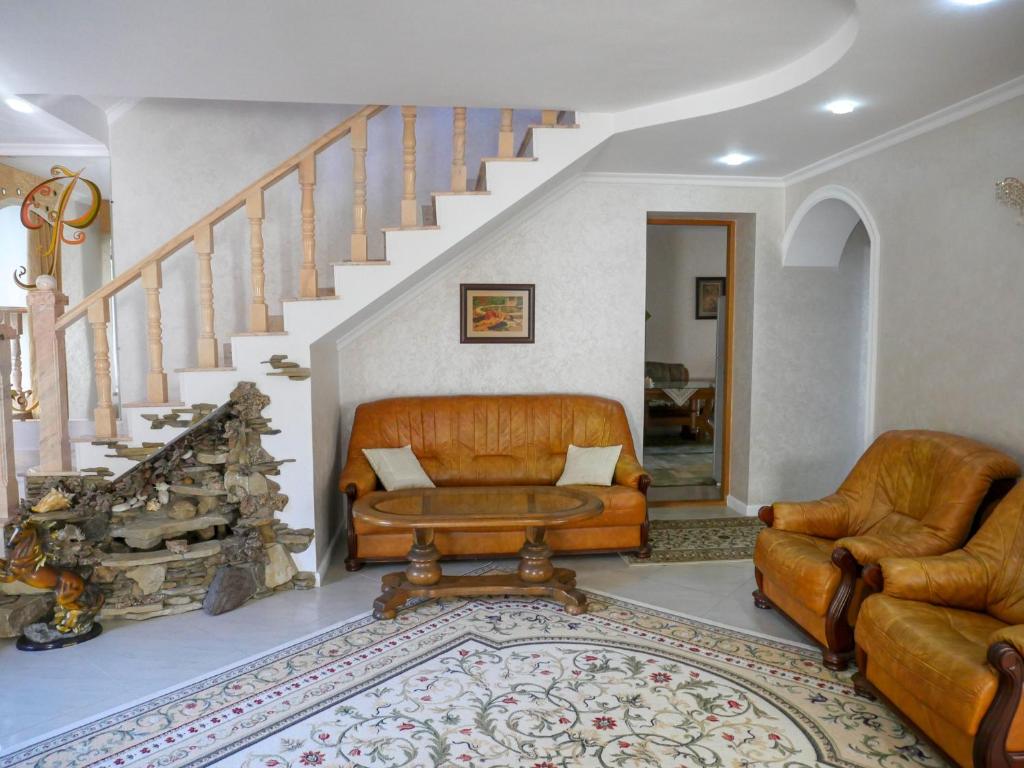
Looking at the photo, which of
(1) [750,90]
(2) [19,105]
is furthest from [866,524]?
(2) [19,105]

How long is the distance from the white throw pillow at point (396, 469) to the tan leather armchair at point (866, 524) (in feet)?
7.03

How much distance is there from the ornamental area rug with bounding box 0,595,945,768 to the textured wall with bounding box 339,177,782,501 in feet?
7.14

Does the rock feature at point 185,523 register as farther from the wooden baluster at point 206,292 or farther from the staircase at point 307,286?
the wooden baluster at point 206,292

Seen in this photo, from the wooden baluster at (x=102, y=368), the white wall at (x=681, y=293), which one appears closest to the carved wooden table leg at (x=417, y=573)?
the wooden baluster at (x=102, y=368)

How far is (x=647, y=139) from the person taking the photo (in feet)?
13.9

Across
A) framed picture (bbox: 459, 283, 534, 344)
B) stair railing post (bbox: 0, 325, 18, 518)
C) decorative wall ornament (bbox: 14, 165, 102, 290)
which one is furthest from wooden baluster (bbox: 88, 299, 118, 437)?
framed picture (bbox: 459, 283, 534, 344)

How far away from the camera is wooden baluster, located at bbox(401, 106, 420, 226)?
4.13m

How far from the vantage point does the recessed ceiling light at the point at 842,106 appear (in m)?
3.45

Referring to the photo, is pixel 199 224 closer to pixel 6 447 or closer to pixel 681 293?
pixel 6 447

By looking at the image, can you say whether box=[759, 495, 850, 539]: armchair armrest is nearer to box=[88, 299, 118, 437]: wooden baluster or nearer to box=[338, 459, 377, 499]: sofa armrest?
box=[338, 459, 377, 499]: sofa armrest

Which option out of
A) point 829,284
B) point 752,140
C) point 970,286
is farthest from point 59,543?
point 829,284

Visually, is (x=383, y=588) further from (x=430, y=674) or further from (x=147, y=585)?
(x=147, y=585)

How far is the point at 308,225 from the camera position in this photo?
13.4 ft

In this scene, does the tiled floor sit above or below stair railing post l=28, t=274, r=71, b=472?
below
